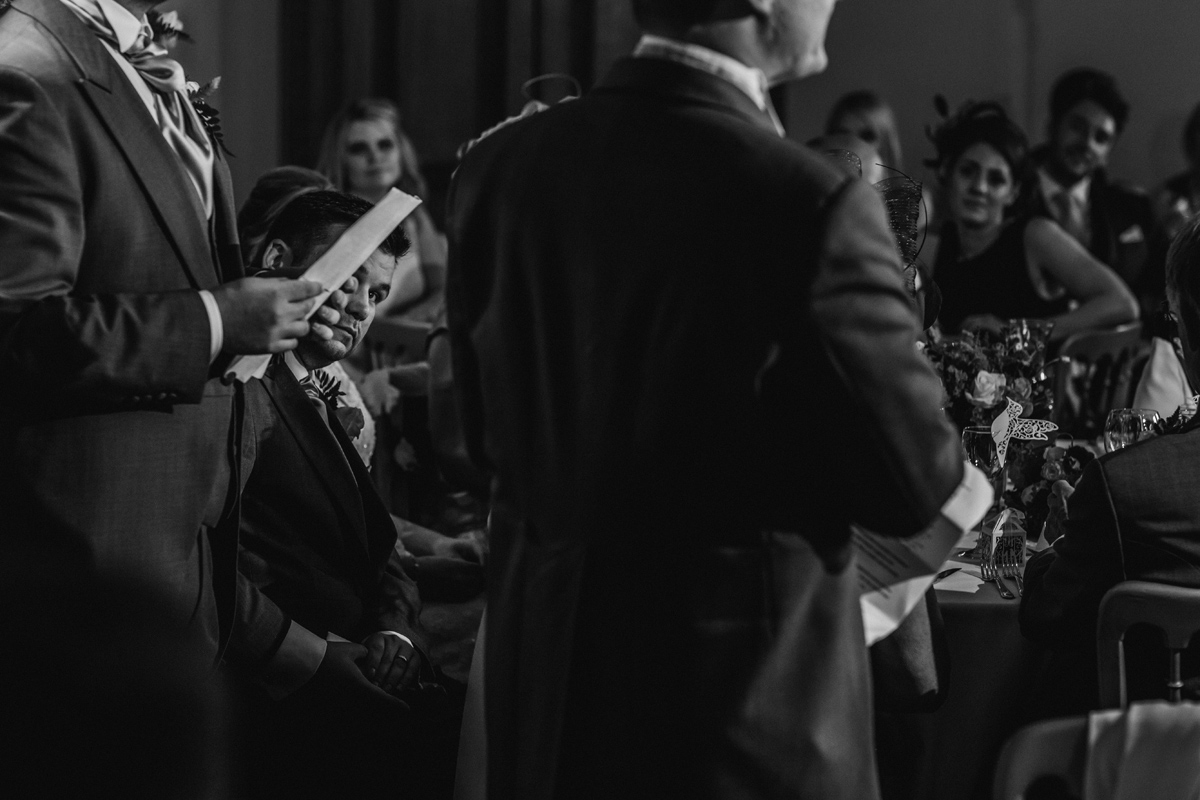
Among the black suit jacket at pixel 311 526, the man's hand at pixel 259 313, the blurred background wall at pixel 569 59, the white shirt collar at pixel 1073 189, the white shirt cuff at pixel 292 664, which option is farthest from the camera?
the blurred background wall at pixel 569 59

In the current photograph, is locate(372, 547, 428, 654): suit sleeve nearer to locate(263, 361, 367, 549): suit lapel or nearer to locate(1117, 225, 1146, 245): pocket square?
locate(263, 361, 367, 549): suit lapel

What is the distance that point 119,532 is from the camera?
146 centimetres

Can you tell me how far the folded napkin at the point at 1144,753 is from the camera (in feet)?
4.04

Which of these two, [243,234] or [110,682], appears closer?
[110,682]

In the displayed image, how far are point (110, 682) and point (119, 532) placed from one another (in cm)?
17

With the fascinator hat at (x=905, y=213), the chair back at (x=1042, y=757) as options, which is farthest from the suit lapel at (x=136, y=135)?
the fascinator hat at (x=905, y=213)

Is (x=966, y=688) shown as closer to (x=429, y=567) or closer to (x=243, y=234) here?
(x=429, y=567)

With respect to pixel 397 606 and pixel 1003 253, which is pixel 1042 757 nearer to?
pixel 397 606

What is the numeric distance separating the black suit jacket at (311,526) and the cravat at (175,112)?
1.58 feet

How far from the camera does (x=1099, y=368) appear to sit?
15.0ft

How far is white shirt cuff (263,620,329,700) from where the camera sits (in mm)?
1949

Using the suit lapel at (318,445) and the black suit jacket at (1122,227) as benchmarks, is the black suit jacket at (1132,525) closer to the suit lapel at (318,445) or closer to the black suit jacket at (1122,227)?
the suit lapel at (318,445)

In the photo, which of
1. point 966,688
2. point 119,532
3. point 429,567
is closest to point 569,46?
point 429,567

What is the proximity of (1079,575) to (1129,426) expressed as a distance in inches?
28.0
